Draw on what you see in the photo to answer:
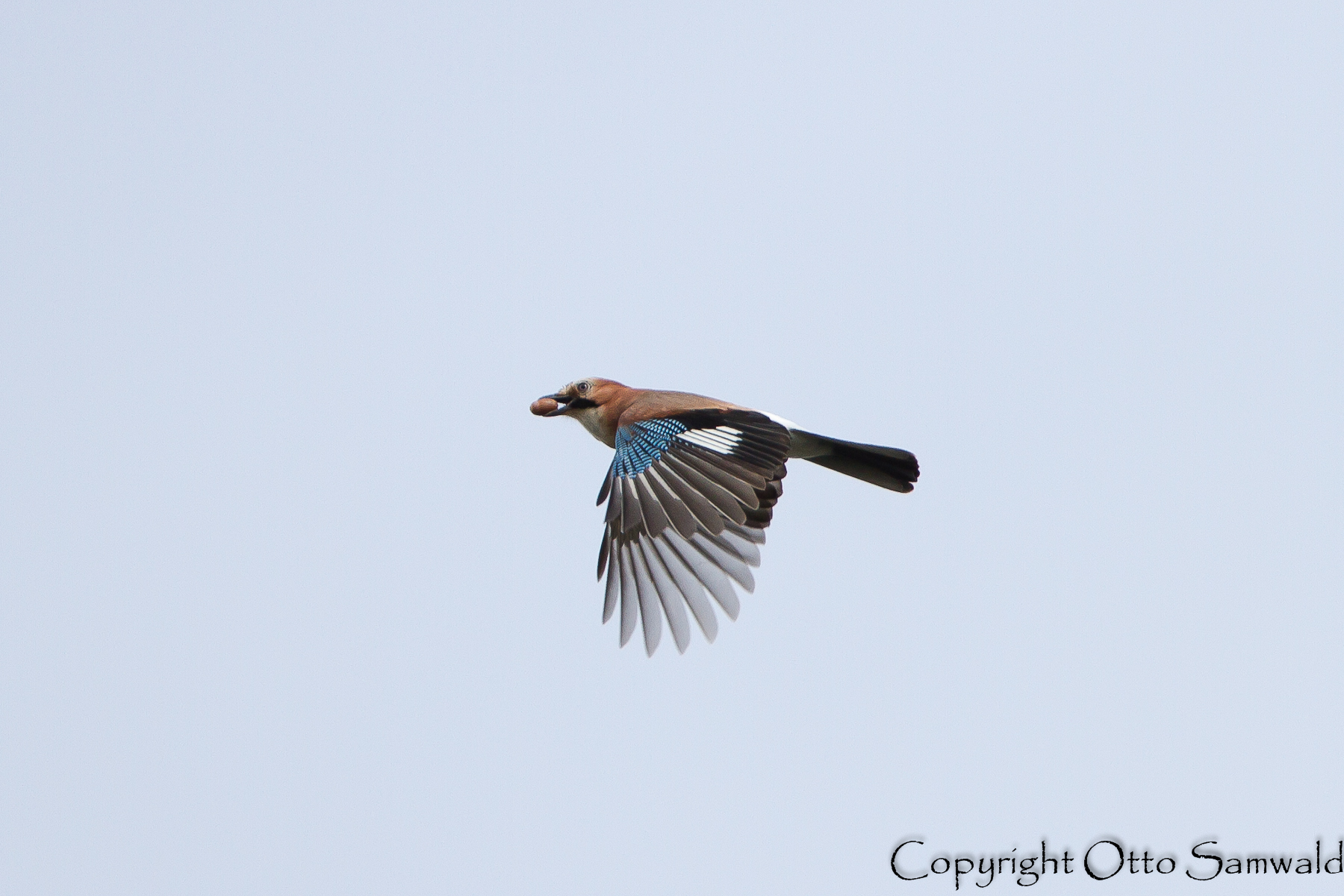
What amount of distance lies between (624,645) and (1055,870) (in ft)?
8.51

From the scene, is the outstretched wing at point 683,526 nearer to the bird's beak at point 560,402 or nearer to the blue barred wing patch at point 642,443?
the blue barred wing patch at point 642,443

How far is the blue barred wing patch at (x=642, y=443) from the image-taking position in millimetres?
8328

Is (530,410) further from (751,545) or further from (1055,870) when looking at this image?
(1055,870)

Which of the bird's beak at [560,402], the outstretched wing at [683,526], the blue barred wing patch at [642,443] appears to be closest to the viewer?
the outstretched wing at [683,526]

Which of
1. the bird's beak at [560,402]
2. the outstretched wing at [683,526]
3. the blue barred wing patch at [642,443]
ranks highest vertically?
the bird's beak at [560,402]

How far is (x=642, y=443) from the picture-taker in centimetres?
855

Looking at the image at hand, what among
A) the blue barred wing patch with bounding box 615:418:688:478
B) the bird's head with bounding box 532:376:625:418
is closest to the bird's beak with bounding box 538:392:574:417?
the bird's head with bounding box 532:376:625:418

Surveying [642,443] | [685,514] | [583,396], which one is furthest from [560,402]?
[685,514]

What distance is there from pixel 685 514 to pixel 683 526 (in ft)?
0.26

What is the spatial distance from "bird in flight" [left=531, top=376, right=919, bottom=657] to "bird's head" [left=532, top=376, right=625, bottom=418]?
1228mm

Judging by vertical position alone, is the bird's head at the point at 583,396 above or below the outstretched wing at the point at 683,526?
above

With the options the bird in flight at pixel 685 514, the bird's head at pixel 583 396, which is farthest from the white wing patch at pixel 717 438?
the bird's head at pixel 583 396

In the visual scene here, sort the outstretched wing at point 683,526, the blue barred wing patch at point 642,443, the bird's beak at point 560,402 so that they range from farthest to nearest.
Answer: the bird's beak at point 560,402 → the blue barred wing patch at point 642,443 → the outstretched wing at point 683,526

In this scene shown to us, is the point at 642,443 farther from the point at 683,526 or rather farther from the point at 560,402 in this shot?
the point at 560,402
